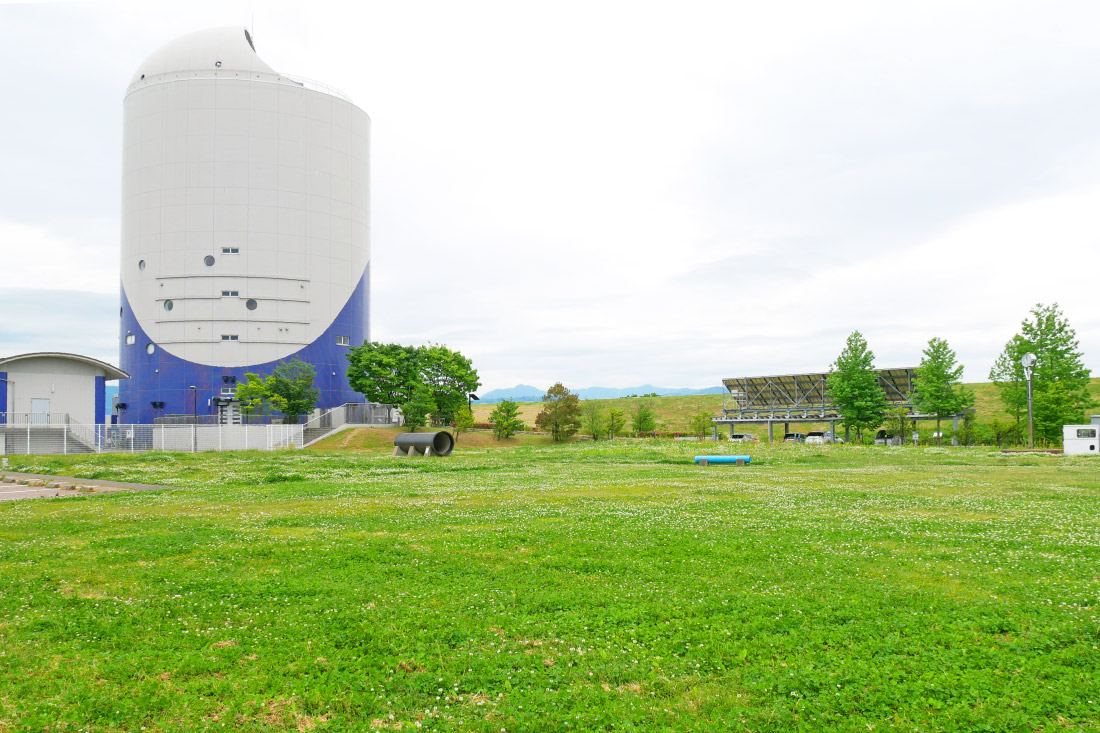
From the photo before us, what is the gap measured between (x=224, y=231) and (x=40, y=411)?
101 feet

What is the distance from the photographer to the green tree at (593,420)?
7800cm

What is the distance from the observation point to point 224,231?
262 ft

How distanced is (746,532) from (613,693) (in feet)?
28.8

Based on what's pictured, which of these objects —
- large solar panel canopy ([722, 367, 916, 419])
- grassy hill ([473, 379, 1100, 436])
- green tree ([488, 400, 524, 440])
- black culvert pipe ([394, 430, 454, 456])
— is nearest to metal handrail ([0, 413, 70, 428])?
black culvert pipe ([394, 430, 454, 456])

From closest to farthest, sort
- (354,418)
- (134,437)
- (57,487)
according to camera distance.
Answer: (57,487) < (134,437) < (354,418)

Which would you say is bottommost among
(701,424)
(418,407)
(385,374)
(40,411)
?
(701,424)

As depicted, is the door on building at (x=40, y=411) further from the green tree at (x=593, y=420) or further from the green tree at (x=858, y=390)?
the green tree at (x=858, y=390)

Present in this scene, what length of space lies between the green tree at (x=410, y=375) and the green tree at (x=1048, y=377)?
57.6 m

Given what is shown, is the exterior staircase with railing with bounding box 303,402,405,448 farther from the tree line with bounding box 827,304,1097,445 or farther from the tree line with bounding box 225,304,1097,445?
the tree line with bounding box 827,304,1097,445

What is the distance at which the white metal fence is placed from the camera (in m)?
54.6

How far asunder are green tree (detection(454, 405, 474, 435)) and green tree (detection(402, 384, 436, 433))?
330 cm

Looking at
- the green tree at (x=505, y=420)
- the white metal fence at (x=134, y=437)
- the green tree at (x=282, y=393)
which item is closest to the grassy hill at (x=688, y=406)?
the green tree at (x=505, y=420)

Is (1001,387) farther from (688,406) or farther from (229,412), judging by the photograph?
(229,412)

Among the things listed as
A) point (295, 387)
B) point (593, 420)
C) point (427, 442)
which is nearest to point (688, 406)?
point (593, 420)
